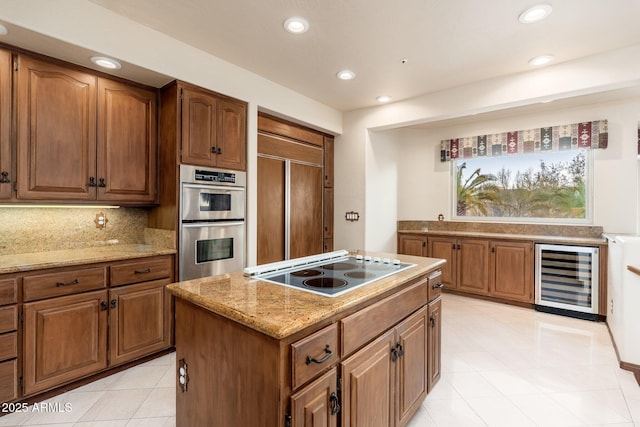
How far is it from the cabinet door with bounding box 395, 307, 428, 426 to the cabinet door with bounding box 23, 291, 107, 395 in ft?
6.80

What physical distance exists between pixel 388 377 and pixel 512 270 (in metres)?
3.23

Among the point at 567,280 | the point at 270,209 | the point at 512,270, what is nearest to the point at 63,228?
the point at 270,209

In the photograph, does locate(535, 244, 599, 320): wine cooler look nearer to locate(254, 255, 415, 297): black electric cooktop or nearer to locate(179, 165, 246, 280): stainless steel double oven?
locate(254, 255, 415, 297): black electric cooktop

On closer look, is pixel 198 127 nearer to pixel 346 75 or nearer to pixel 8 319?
pixel 346 75

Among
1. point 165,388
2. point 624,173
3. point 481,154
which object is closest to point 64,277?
point 165,388

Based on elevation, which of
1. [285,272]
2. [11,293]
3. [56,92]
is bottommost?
[11,293]

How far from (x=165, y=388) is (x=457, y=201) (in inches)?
177

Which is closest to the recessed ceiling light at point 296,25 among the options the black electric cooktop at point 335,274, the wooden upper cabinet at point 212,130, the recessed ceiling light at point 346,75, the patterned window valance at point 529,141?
the recessed ceiling light at point 346,75

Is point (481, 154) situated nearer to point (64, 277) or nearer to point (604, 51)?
point (604, 51)

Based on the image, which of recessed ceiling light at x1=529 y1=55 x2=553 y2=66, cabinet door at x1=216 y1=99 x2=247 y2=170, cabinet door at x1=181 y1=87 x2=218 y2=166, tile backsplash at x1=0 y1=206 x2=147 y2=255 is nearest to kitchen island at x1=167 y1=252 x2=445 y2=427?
cabinet door at x1=181 y1=87 x2=218 y2=166

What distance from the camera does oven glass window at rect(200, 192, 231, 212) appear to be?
8.84ft

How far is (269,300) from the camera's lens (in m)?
1.19

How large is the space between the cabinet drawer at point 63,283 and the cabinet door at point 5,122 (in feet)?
1.97

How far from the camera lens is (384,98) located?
12.3 feet
